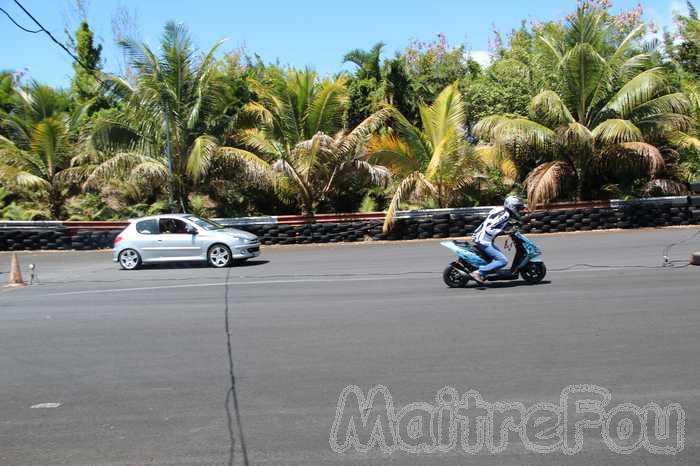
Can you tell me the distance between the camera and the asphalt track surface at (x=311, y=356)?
594cm

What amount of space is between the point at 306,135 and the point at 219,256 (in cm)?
875

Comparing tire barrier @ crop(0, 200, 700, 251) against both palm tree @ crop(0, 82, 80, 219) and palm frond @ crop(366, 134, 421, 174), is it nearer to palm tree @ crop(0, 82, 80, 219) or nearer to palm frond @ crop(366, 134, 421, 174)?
palm frond @ crop(366, 134, 421, 174)

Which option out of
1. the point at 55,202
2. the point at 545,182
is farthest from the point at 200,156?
the point at 545,182

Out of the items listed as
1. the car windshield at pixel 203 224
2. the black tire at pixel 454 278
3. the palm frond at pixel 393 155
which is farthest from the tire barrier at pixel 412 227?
→ the black tire at pixel 454 278

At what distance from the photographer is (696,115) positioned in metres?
25.9

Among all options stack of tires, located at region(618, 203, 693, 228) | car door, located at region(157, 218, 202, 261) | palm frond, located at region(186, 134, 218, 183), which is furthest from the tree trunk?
stack of tires, located at region(618, 203, 693, 228)

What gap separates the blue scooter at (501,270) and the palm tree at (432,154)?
11.3m

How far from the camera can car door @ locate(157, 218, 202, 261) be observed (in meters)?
19.9

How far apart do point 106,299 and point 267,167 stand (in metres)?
12.2

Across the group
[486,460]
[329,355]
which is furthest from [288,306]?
[486,460]

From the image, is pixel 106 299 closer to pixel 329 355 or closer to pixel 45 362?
pixel 45 362

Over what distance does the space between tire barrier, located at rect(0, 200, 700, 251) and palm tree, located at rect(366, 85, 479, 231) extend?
141 centimetres

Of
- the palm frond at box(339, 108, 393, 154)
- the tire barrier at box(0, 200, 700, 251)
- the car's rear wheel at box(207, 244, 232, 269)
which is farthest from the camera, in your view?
the palm frond at box(339, 108, 393, 154)

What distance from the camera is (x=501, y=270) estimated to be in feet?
44.3
